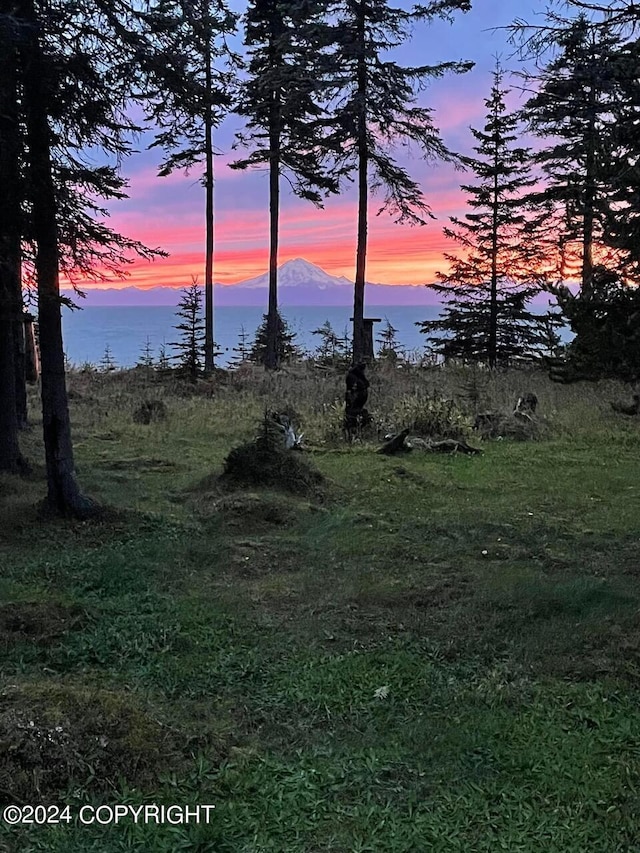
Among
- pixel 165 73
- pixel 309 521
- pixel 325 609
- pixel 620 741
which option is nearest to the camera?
pixel 620 741

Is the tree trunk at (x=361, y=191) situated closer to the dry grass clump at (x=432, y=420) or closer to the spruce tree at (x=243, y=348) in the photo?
the dry grass clump at (x=432, y=420)

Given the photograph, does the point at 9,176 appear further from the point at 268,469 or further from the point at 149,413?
the point at 149,413

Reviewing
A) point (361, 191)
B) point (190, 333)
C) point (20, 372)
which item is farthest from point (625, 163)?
point (190, 333)

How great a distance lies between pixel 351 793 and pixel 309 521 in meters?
4.67

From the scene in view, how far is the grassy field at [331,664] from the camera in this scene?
2.85m

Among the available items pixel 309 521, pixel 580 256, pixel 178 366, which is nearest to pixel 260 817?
pixel 309 521

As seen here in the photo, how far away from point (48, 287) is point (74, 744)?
527cm

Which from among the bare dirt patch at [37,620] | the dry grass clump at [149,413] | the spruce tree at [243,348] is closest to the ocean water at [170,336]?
the spruce tree at [243,348]

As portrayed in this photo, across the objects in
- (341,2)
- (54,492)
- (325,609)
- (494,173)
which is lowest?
(325,609)

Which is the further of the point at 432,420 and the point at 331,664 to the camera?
the point at 432,420

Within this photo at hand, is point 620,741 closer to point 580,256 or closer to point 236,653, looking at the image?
point 236,653

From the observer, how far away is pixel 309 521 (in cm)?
764

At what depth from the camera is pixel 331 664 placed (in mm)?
4320

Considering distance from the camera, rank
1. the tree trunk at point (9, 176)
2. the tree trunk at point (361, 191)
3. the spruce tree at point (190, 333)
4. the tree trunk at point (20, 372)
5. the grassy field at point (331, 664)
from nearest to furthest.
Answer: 1. the grassy field at point (331, 664)
2. the tree trunk at point (9, 176)
3. the tree trunk at point (20, 372)
4. the tree trunk at point (361, 191)
5. the spruce tree at point (190, 333)
